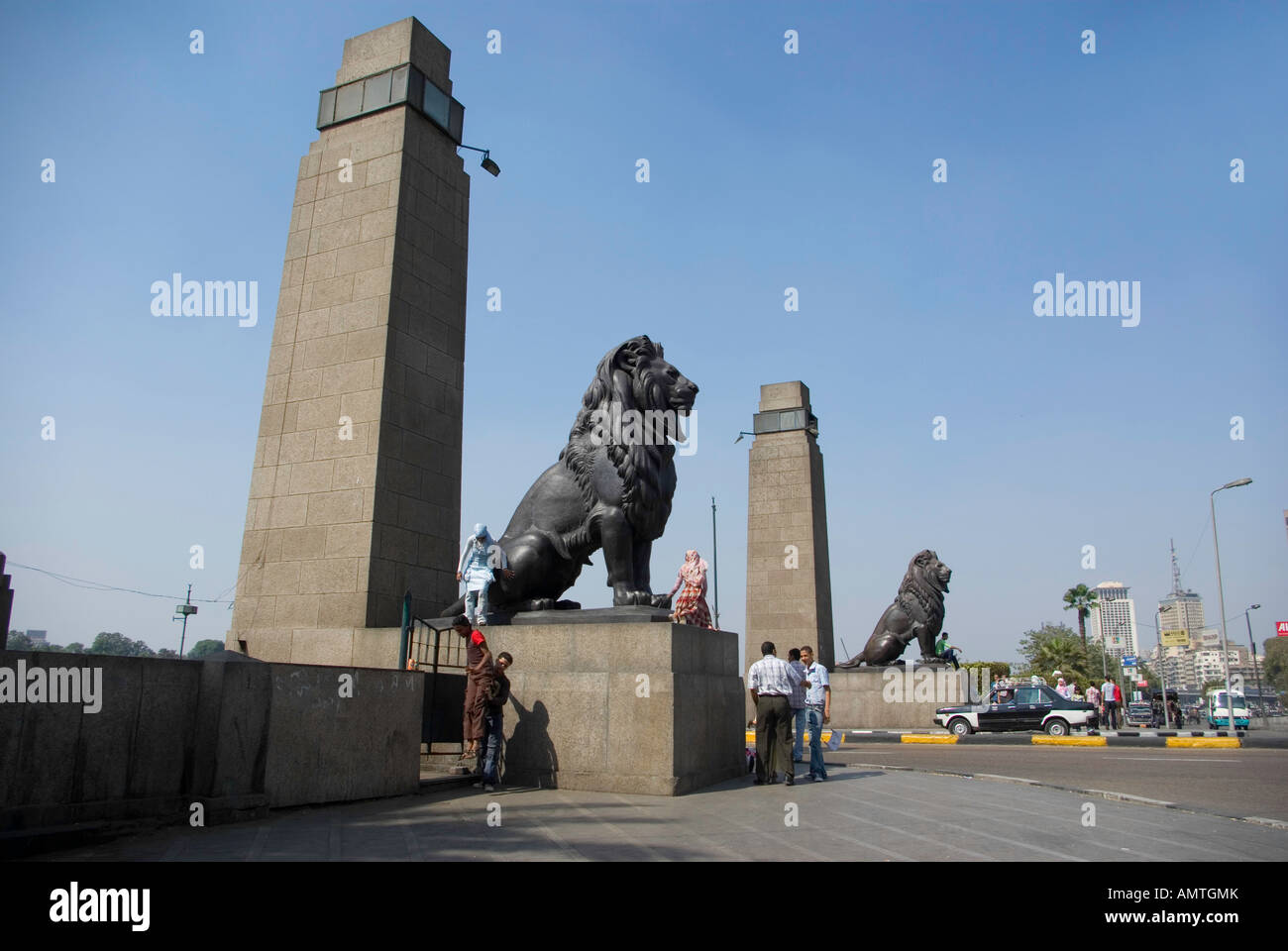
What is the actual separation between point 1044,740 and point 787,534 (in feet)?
27.5

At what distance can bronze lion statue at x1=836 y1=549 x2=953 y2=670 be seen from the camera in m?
22.7

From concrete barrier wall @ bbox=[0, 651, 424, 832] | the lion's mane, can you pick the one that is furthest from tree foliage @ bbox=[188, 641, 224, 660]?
the lion's mane

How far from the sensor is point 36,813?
207 inches

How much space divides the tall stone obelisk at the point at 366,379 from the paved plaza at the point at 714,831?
12.2 ft

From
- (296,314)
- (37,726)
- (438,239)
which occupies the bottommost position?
(37,726)

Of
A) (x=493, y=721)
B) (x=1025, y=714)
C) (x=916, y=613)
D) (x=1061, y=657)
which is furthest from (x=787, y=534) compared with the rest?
(x=1061, y=657)

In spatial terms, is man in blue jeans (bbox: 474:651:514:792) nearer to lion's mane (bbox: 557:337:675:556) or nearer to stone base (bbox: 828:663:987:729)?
lion's mane (bbox: 557:337:675:556)

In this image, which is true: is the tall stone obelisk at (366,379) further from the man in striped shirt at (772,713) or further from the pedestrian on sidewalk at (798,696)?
the pedestrian on sidewalk at (798,696)

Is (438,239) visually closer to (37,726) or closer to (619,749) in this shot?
(619,749)

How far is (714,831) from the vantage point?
6.13 meters

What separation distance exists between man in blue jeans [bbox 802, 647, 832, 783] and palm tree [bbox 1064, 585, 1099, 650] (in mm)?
61850

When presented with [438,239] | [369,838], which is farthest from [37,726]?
[438,239]

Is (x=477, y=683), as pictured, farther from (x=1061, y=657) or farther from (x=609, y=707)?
(x=1061, y=657)

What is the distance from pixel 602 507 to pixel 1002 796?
4.75 metres
